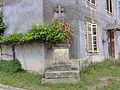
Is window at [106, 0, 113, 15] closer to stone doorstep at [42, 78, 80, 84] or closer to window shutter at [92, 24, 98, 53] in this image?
window shutter at [92, 24, 98, 53]

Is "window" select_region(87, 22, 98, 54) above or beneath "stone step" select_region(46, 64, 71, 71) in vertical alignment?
above

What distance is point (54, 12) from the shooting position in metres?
12.1

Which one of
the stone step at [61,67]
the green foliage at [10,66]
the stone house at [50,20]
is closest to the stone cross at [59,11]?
the stone house at [50,20]

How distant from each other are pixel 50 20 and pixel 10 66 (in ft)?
9.46

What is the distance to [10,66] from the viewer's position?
1228 cm

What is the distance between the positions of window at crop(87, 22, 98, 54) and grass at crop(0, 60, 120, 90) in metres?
1.34

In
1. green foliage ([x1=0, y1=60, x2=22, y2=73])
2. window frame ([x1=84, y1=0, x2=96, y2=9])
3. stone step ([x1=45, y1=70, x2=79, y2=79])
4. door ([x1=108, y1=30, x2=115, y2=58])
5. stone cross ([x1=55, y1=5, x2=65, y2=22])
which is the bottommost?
stone step ([x1=45, y1=70, x2=79, y2=79])

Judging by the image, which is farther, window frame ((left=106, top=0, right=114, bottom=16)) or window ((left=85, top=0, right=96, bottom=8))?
window frame ((left=106, top=0, right=114, bottom=16))

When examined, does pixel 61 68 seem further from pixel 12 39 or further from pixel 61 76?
pixel 12 39

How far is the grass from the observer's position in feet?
32.1

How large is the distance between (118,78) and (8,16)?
655cm

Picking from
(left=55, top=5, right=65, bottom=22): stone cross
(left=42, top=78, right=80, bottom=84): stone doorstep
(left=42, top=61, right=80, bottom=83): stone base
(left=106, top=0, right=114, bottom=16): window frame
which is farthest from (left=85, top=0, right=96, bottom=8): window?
(left=42, top=78, right=80, bottom=84): stone doorstep

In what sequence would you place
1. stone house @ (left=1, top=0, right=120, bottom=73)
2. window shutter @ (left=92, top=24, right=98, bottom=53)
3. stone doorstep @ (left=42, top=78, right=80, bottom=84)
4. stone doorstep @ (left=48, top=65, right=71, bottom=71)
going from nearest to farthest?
1. stone doorstep @ (left=42, top=78, right=80, bottom=84)
2. stone doorstep @ (left=48, top=65, right=71, bottom=71)
3. stone house @ (left=1, top=0, right=120, bottom=73)
4. window shutter @ (left=92, top=24, right=98, bottom=53)

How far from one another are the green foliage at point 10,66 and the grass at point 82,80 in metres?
0.15
